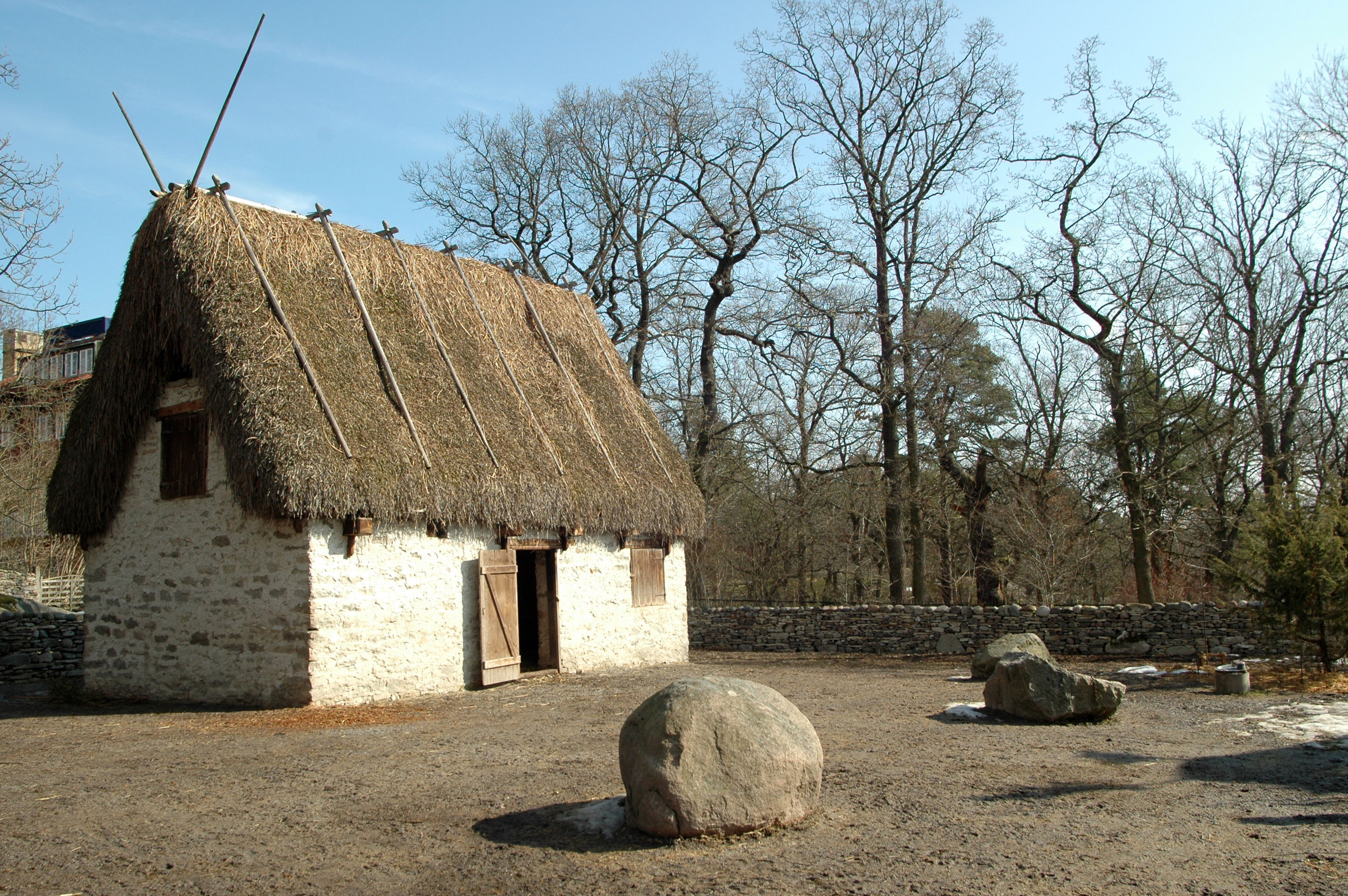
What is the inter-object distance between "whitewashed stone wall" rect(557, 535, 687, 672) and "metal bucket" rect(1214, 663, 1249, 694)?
7.81 meters

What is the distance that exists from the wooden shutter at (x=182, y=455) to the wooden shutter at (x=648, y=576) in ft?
20.4

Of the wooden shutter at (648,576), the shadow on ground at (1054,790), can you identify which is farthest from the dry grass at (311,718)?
the shadow on ground at (1054,790)

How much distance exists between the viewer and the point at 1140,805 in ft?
19.1

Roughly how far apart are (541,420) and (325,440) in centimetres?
391

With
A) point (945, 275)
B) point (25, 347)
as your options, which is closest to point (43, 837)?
point (945, 275)

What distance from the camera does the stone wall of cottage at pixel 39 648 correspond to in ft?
44.7

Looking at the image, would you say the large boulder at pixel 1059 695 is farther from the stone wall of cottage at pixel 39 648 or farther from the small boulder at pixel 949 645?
the stone wall of cottage at pixel 39 648

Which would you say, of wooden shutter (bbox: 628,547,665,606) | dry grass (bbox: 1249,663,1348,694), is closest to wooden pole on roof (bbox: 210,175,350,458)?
wooden shutter (bbox: 628,547,665,606)

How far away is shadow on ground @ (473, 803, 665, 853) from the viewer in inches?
197

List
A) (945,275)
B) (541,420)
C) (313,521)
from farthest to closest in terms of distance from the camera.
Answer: (945,275)
(541,420)
(313,521)

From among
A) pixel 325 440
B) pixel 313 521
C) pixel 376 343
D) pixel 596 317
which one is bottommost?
pixel 313 521

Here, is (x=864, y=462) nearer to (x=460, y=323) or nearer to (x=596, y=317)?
(x=596, y=317)

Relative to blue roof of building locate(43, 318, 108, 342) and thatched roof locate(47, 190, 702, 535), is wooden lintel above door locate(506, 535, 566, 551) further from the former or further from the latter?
blue roof of building locate(43, 318, 108, 342)

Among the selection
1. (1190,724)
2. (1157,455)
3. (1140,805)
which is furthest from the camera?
(1157,455)
